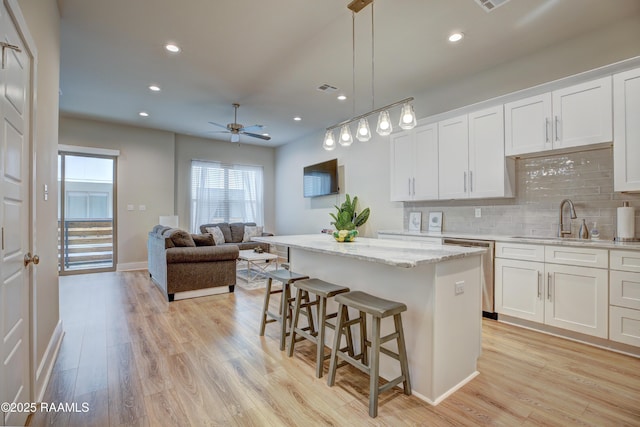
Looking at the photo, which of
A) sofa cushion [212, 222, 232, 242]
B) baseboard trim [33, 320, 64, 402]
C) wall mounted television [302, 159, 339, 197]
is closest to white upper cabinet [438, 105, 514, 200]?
wall mounted television [302, 159, 339, 197]

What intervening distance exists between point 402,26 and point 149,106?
13.9ft

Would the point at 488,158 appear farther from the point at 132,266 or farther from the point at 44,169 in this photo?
the point at 132,266

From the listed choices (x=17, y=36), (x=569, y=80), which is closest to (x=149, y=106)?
(x=17, y=36)

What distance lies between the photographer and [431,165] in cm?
410

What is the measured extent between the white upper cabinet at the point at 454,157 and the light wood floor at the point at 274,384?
1627 millimetres

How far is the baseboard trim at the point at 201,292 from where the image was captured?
412 cm

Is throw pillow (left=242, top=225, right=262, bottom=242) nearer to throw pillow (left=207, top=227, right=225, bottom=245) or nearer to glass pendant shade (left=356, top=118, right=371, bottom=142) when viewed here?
throw pillow (left=207, top=227, right=225, bottom=245)

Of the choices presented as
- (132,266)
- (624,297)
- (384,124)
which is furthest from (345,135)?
(132,266)

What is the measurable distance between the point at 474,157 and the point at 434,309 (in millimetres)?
2468

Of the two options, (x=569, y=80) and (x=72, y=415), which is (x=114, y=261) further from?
(x=569, y=80)

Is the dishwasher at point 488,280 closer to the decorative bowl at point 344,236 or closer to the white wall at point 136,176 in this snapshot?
the decorative bowl at point 344,236

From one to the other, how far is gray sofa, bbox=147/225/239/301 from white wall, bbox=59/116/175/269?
217 cm

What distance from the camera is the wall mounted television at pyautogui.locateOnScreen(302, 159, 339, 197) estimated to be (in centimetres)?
607

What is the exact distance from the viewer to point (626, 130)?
102 inches
